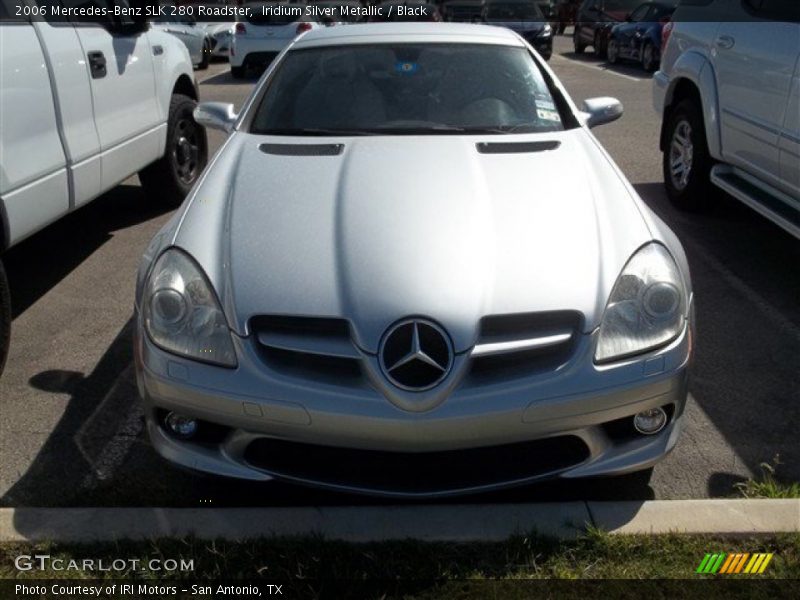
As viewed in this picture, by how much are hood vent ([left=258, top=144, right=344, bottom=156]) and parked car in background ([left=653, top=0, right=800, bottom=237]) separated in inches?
96.8

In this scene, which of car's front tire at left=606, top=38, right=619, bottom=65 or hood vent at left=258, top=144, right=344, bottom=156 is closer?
hood vent at left=258, top=144, right=344, bottom=156

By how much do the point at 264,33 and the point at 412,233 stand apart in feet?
50.5

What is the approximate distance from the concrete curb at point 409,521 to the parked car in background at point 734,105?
7.29 ft

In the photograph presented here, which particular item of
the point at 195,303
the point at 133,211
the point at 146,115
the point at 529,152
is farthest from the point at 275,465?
the point at 133,211

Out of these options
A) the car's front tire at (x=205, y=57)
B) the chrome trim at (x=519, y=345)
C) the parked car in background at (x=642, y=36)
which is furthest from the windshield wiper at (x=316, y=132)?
the car's front tire at (x=205, y=57)

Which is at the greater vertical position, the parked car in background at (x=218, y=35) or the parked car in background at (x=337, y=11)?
the parked car in background at (x=337, y=11)

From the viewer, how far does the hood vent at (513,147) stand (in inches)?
159

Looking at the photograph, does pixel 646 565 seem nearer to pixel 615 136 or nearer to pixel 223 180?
pixel 223 180

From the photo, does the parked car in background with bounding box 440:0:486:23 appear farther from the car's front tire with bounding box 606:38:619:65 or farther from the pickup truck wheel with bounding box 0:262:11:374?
the pickup truck wheel with bounding box 0:262:11:374

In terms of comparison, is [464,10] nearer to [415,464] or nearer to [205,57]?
[205,57]

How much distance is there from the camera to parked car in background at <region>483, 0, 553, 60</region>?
71.8 ft

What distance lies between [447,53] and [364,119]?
0.66 metres

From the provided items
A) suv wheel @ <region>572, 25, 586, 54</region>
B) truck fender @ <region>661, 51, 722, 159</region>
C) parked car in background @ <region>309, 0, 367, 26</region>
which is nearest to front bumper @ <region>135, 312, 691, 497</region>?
truck fender @ <region>661, 51, 722, 159</region>

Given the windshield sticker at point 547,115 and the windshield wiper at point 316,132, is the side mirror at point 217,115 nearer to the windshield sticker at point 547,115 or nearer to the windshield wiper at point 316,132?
the windshield wiper at point 316,132
